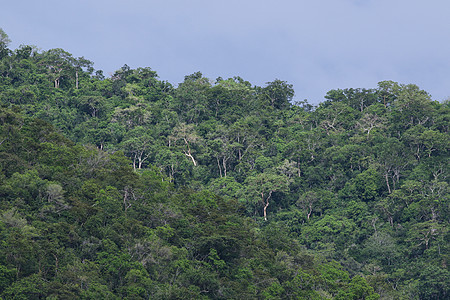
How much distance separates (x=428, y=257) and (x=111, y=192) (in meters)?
18.3

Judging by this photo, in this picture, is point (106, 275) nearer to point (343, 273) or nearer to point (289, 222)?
point (343, 273)

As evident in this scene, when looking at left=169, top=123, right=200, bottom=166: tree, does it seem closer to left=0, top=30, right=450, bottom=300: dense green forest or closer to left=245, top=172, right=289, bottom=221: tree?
left=0, top=30, right=450, bottom=300: dense green forest

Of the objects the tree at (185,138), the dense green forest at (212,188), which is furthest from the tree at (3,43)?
the tree at (185,138)

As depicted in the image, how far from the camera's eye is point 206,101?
5253cm

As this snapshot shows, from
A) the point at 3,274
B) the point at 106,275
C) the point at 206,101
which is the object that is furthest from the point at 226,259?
the point at 206,101

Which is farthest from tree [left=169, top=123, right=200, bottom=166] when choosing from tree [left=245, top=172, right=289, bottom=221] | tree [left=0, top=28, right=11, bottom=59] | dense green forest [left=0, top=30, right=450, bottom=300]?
tree [left=0, top=28, right=11, bottom=59]

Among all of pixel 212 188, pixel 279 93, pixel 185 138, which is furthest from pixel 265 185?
pixel 279 93

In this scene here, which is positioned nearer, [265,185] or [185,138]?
[265,185]

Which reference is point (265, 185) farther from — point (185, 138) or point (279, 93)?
point (279, 93)

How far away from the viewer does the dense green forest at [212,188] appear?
27.2 meters

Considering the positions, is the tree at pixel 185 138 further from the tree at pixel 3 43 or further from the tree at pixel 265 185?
the tree at pixel 3 43

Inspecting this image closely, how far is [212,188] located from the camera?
44031 millimetres

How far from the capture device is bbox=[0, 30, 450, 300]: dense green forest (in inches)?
1072

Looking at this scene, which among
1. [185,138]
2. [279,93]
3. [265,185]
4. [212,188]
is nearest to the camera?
[265,185]
